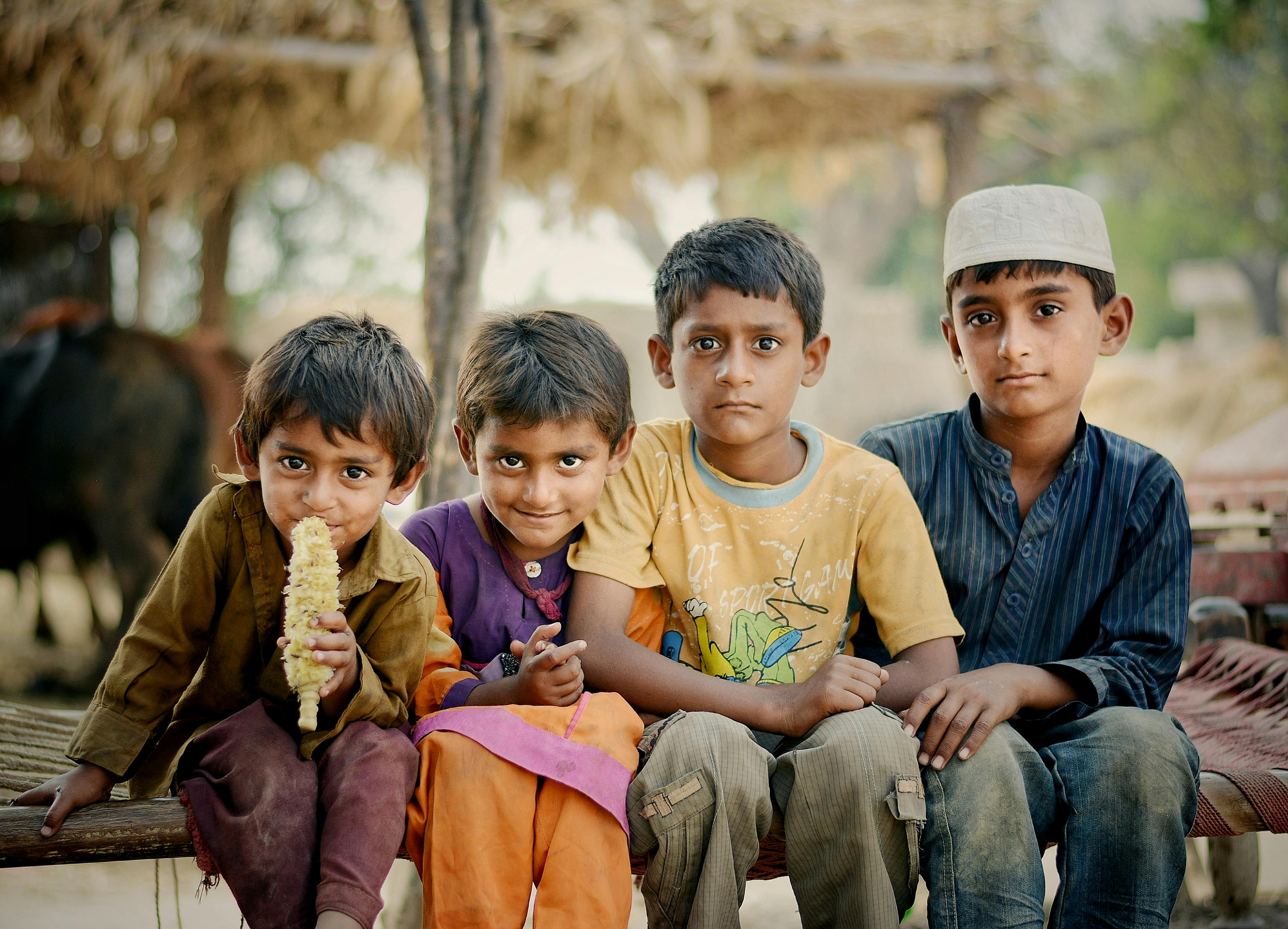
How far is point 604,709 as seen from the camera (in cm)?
184

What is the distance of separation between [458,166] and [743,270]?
1357mm

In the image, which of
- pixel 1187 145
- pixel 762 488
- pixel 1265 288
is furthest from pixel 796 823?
pixel 1265 288

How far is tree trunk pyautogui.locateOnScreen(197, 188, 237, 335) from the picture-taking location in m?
6.95

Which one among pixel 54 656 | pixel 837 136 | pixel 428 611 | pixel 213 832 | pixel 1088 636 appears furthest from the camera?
pixel 837 136

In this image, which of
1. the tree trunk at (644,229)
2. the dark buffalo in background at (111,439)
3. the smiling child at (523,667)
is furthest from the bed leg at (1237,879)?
the dark buffalo in background at (111,439)

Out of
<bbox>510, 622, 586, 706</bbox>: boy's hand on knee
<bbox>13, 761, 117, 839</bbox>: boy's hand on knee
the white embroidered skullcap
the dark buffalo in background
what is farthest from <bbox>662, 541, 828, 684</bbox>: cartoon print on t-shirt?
the dark buffalo in background

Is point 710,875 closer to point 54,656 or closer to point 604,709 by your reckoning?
point 604,709

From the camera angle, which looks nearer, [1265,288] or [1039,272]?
[1039,272]

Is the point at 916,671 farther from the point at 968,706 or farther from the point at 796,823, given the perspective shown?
the point at 796,823

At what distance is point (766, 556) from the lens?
2137mm

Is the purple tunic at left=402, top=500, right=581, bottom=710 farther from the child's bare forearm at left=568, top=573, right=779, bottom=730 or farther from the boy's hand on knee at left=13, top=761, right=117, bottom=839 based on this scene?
the boy's hand on knee at left=13, top=761, right=117, bottom=839

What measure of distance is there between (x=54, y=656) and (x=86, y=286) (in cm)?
343

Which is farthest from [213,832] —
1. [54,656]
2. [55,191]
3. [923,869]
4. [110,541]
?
[55,191]

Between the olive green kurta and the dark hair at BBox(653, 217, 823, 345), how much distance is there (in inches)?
31.0
